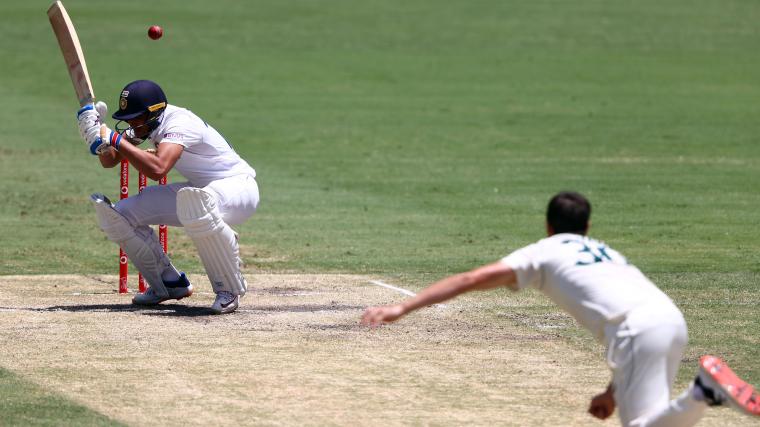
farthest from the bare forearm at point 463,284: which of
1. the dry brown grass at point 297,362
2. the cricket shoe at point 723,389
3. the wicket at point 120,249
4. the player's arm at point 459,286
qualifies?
the wicket at point 120,249

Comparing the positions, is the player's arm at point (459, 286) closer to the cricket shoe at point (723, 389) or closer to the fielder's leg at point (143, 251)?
the cricket shoe at point (723, 389)

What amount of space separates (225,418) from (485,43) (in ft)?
105

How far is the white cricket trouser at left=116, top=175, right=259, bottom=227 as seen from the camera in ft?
36.6

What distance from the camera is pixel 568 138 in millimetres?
25609

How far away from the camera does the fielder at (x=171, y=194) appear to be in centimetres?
1071

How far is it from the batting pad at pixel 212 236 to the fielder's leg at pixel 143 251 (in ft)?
1.84

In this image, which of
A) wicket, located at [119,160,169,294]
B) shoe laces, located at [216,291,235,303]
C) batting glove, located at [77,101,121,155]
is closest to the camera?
batting glove, located at [77,101,121,155]

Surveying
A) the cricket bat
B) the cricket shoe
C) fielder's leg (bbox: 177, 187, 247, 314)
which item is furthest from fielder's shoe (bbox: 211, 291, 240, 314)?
the cricket shoe

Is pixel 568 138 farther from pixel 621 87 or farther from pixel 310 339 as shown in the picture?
pixel 310 339

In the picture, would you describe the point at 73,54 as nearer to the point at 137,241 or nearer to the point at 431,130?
the point at 137,241

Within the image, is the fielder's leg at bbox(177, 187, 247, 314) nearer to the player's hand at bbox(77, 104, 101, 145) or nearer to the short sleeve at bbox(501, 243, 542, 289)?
the player's hand at bbox(77, 104, 101, 145)

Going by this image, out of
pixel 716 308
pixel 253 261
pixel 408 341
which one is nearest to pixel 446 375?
pixel 408 341

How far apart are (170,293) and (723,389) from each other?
6.39 metres

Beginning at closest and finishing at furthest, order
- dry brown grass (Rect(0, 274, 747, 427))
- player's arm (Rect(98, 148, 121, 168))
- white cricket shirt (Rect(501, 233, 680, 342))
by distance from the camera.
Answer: white cricket shirt (Rect(501, 233, 680, 342)) < dry brown grass (Rect(0, 274, 747, 427)) < player's arm (Rect(98, 148, 121, 168))
